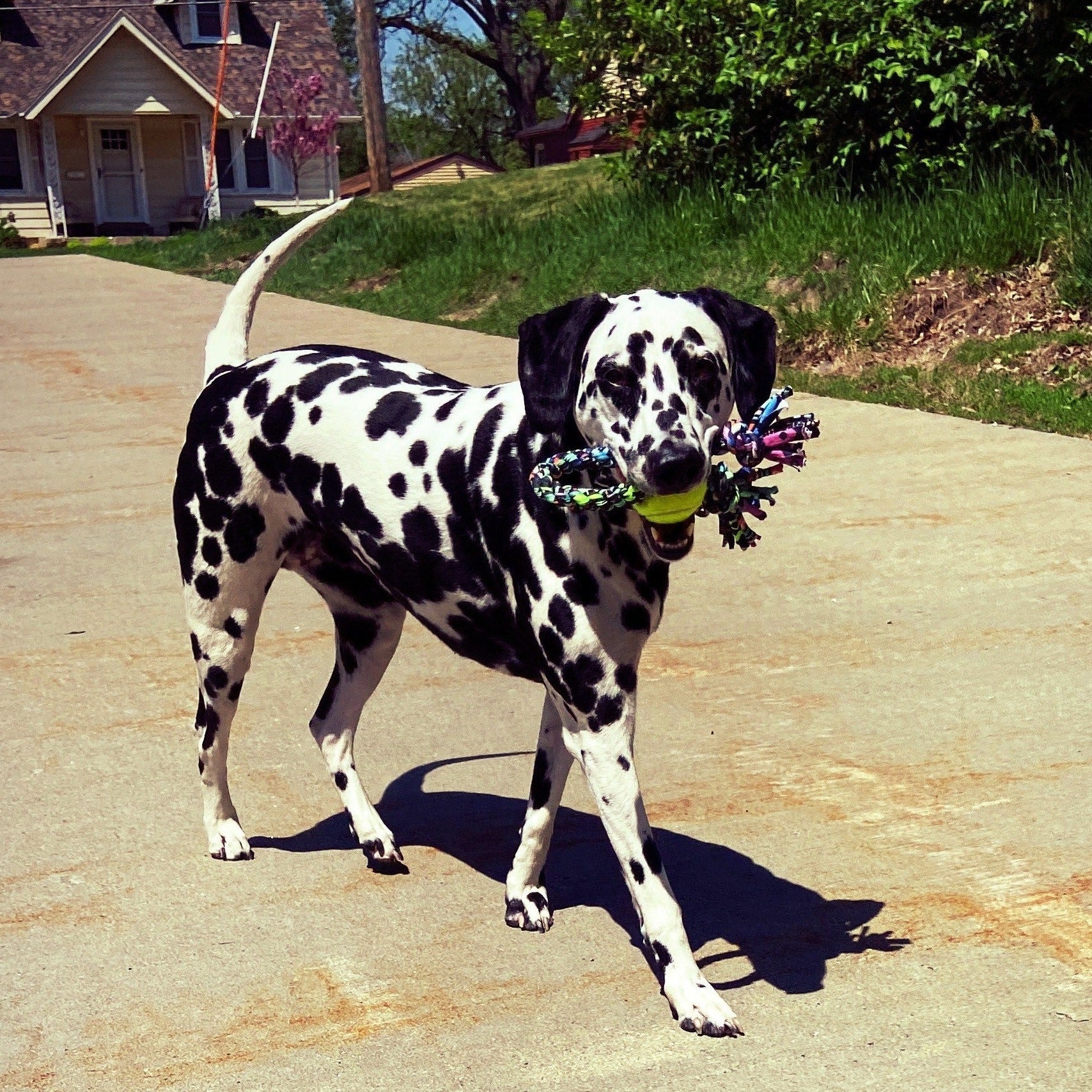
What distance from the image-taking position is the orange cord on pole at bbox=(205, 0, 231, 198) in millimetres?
35938

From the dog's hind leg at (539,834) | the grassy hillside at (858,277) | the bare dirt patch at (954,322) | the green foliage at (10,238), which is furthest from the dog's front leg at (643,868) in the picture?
the green foliage at (10,238)

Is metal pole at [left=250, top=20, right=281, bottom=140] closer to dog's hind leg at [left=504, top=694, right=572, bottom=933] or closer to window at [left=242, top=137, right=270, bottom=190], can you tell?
window at [left=242, top=137, right=270, bottom=190]

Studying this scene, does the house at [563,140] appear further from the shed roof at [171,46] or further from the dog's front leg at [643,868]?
the dog's front leg at [643,868]

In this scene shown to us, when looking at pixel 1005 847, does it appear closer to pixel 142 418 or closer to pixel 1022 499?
pixel 1022 499

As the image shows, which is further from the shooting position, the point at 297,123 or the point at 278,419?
the point at 297,123

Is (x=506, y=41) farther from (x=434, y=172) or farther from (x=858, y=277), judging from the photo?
(x=858, y=277)

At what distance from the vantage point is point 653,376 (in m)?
3.92

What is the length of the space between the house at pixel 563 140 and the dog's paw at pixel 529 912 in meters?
41.7

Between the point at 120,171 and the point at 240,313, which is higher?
the point at 120,171

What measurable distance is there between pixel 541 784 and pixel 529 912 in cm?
35

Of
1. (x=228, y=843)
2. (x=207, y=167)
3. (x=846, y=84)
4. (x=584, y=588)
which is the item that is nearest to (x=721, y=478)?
(x=584, y=588)

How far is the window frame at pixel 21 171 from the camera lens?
39.7 meters

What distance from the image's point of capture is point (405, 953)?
14.5 feet

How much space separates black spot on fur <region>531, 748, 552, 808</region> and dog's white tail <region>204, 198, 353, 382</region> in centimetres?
176
